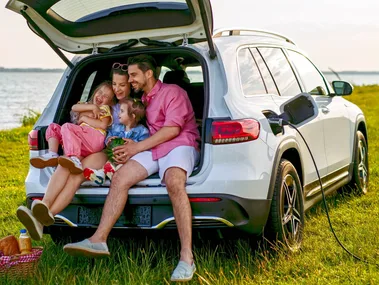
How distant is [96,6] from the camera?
16.7 feet

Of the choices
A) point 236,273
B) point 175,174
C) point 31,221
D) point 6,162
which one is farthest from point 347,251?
point 6,162

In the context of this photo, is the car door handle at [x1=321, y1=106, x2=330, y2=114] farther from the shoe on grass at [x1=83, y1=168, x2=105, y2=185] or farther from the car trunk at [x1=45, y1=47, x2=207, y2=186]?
the shoe on grass at [x1=83, y1=168, x2=105, y2=185]

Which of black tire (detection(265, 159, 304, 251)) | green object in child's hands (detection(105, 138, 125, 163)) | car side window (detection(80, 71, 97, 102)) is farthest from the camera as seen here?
car side window (detection(80, 71, 97, 102))

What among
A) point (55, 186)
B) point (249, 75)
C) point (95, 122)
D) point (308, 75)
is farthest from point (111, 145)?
point (308, 75)

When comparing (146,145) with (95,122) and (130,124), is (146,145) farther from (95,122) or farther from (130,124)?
(95,122)

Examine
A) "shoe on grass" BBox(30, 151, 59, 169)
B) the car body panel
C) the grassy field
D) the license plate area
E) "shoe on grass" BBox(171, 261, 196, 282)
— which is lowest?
the grassy field

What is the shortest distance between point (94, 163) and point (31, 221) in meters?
0.59

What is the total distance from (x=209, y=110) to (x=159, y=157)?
0.49 m

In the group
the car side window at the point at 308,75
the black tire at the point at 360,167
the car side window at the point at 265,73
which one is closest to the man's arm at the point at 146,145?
the car side window at the point at 265,73

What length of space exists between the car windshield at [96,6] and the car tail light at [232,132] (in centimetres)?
84

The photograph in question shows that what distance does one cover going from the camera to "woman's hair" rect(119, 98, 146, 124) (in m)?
5.13

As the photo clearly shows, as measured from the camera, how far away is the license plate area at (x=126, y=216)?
15.5 ft

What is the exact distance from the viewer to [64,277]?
4.63 meters

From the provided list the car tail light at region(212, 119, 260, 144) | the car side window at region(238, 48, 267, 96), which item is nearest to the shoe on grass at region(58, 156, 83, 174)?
the car tail light at region(212, 119, 260, 144)
